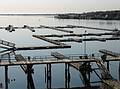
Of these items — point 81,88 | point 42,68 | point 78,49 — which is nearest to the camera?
point 81,88

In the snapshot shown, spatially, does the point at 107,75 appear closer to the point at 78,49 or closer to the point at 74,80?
the point at 74,80

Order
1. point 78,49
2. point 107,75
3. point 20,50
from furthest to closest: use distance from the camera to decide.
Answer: point 78,49 → point 20,50 → point 107,75

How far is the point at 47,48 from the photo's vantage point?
77562 mm

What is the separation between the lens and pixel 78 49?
87750mm

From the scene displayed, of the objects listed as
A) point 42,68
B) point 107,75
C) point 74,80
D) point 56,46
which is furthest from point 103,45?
point 107,75

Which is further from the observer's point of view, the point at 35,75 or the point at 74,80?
the point at 35,75

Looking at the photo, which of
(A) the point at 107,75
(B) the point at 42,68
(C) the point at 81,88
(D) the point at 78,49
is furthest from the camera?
(D) the point at 78,49

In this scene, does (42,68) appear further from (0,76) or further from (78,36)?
(78,36)

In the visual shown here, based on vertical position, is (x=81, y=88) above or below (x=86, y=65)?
below

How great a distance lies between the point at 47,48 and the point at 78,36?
34761mm

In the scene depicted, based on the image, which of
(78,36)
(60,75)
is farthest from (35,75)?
(78,36)

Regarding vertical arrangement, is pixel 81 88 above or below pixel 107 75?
below

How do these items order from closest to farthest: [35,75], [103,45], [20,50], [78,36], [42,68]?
1. [35,75]
2. [42,68]
3. [20,50]
4. [103,45]
5. [78,36]

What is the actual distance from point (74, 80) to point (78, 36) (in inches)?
2262
